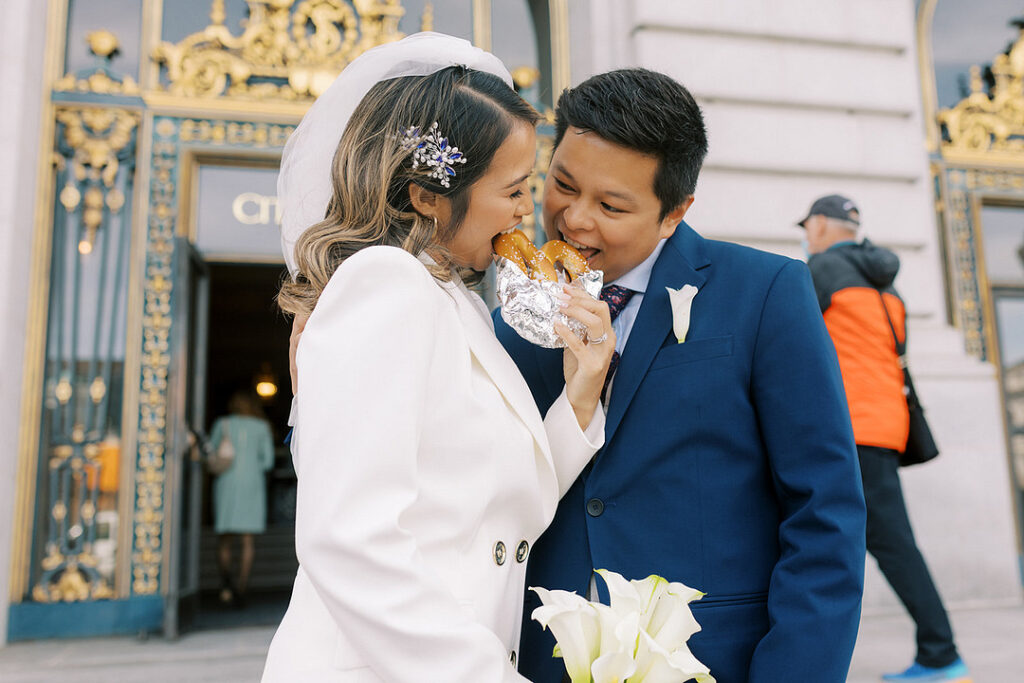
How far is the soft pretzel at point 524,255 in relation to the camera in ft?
5.54

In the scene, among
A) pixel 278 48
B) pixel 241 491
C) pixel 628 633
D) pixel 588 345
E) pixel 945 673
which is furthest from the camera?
pixel 241 491

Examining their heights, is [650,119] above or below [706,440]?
above

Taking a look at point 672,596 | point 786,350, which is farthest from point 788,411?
point 672,596

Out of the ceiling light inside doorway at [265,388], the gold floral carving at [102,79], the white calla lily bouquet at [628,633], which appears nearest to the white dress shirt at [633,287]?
the white calla lily bouquet at [628,633]

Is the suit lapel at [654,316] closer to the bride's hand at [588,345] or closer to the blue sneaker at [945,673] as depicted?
the bride's hand at [588,345]

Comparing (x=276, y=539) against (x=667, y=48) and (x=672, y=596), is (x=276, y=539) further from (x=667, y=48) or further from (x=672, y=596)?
(x=672, y=596)

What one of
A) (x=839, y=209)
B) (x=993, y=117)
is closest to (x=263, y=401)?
(x=993, y=117)

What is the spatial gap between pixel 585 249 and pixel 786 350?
508 millimetres

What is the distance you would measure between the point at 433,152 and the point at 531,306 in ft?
1.21

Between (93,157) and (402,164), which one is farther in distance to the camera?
(93,157)

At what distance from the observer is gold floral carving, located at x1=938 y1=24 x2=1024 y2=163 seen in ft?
23.7

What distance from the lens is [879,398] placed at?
416cm

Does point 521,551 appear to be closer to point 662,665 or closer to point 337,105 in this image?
point 662,665

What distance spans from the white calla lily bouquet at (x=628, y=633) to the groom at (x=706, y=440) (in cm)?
37
